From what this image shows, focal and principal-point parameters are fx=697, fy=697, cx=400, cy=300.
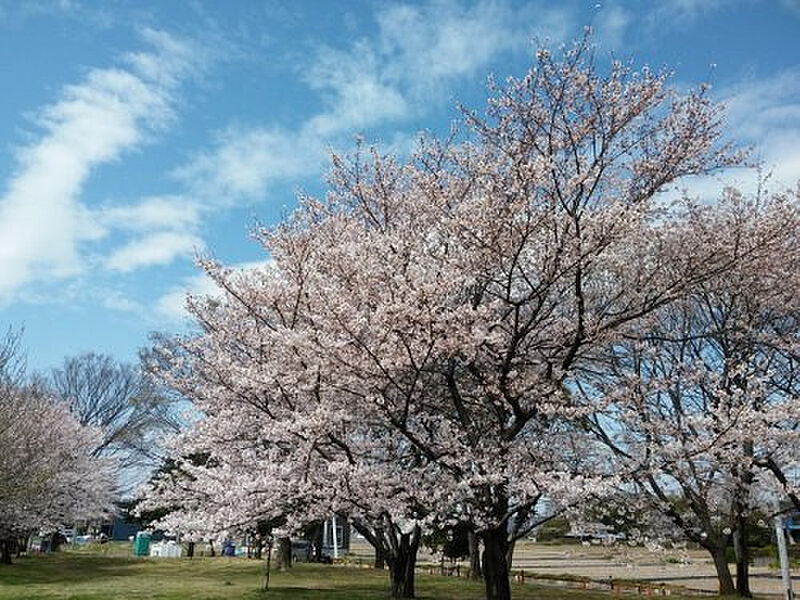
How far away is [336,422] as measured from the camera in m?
Answer: 11.7

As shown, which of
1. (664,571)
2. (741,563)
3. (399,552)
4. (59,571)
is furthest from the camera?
(664,571)

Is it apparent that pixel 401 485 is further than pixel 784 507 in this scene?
No

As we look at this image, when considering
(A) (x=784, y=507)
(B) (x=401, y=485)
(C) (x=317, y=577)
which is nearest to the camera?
(B) (x=401, y=485)

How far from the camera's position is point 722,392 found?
11180 millimetres

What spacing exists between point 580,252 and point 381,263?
323 centimetres

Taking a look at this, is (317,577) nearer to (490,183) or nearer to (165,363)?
(165,363)

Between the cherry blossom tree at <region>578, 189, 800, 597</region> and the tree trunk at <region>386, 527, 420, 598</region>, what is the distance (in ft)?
17.8

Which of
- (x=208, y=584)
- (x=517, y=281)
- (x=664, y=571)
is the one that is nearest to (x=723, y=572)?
(x=517, y=281)

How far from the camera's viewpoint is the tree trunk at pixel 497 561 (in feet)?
39.3

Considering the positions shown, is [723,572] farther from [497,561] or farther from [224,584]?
[224,584]

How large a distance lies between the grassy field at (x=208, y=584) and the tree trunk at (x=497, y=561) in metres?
5.23

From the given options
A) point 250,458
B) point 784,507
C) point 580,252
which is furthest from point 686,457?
point 784,507

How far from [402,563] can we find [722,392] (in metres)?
8.72

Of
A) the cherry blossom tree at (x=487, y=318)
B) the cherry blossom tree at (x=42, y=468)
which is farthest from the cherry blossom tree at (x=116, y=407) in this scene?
the cherry blossom tree at (x=487, y=318)
